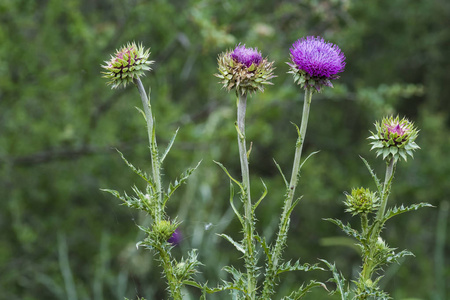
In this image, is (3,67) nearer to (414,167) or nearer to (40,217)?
(40,217)

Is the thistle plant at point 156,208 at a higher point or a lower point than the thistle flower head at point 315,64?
lower

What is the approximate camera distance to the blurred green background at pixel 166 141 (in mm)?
4500

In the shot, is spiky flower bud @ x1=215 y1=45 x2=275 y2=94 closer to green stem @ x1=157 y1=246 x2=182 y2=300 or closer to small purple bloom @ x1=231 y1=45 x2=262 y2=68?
small purple bloom @ x1=231 y1=45 x2=262 y2=68

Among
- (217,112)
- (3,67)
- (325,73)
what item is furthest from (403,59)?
(325,73)

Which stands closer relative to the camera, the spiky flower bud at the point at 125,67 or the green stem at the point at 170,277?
the green stem at the point at 170,277

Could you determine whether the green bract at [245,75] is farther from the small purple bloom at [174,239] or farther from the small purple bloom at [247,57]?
the small purple bloom at [174,239]

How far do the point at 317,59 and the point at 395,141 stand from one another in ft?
1.05

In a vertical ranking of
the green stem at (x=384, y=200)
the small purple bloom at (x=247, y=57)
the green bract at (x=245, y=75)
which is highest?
the small purple bloom at (x=247, y=57)

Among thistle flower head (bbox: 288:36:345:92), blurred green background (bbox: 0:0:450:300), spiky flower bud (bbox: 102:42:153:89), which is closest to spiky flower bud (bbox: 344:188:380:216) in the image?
thistle flower head (bbox: 288:36:345:92)

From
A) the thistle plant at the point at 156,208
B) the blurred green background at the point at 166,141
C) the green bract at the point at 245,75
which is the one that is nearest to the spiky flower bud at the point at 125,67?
the thistle plant at the point at 156,208

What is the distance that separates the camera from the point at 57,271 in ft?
18.8

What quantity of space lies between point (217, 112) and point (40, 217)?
2.58 metres

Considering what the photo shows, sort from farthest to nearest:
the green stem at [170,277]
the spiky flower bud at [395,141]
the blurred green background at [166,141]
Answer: the blurred green background at [166,141], the spiky flower bud at [395,141], the green stem at [170,277]

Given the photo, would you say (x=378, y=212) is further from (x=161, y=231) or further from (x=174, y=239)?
(x=174, y=239)
